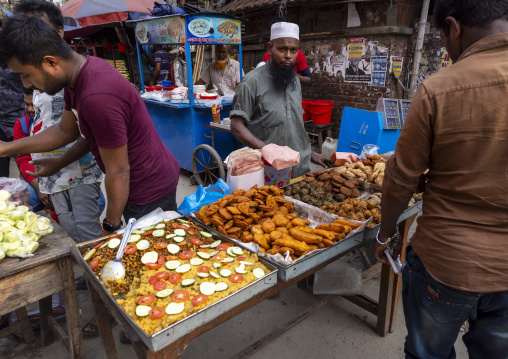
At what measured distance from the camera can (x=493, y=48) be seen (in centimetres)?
113

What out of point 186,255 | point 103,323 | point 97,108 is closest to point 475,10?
point 186,255

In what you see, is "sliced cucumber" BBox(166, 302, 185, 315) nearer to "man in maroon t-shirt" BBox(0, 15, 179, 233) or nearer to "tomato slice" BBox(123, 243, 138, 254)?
"tomato slice" BBox(123, 243, 138, 254)

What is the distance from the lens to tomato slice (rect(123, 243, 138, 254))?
158 cm

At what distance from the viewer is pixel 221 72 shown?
6.48 m

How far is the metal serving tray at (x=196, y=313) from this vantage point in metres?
1.14

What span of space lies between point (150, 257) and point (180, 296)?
A: 34 cm

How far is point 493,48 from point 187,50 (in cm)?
450

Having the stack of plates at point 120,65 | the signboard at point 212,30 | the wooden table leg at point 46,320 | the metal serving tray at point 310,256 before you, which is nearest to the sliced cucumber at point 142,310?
the metal serving tray at point 310,256

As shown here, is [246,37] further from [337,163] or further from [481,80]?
[481,80]

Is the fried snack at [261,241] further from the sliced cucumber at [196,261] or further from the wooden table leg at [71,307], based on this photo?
the wooden table leg at [71,307]

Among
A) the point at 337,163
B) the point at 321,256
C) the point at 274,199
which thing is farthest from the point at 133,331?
the point at 337,163

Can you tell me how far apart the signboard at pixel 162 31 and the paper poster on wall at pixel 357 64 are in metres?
3.43

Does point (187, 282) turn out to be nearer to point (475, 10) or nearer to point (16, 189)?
point (475, 10)

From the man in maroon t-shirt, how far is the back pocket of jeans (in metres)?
1.62
